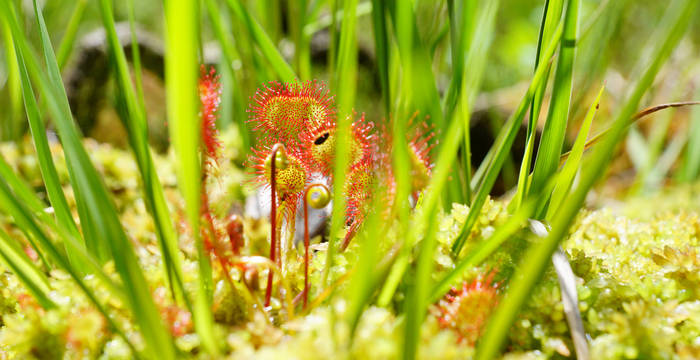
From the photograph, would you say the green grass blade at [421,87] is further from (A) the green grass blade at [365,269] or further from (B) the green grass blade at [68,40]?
(B) the green grass blade at [68,40]

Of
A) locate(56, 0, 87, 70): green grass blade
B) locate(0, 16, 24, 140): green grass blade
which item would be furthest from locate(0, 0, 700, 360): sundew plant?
locate(56, 0, 87, 70): green grass blade

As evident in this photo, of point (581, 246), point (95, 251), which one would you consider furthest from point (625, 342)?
point (95, 251)

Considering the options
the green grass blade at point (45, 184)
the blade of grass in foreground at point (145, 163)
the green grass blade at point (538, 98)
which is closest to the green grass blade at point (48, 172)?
the green grass blade at point (45, 184)

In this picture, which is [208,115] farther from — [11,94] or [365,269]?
[11,94]

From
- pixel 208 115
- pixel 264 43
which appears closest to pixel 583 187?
pixel 208 115

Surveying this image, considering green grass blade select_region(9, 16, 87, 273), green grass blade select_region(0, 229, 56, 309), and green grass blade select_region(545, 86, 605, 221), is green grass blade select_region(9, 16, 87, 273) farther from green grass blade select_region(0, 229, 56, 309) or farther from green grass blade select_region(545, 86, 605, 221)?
green grass blade select_region(545, 86, 605, 221)

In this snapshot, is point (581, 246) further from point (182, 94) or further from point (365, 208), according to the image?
point (182, 94)
